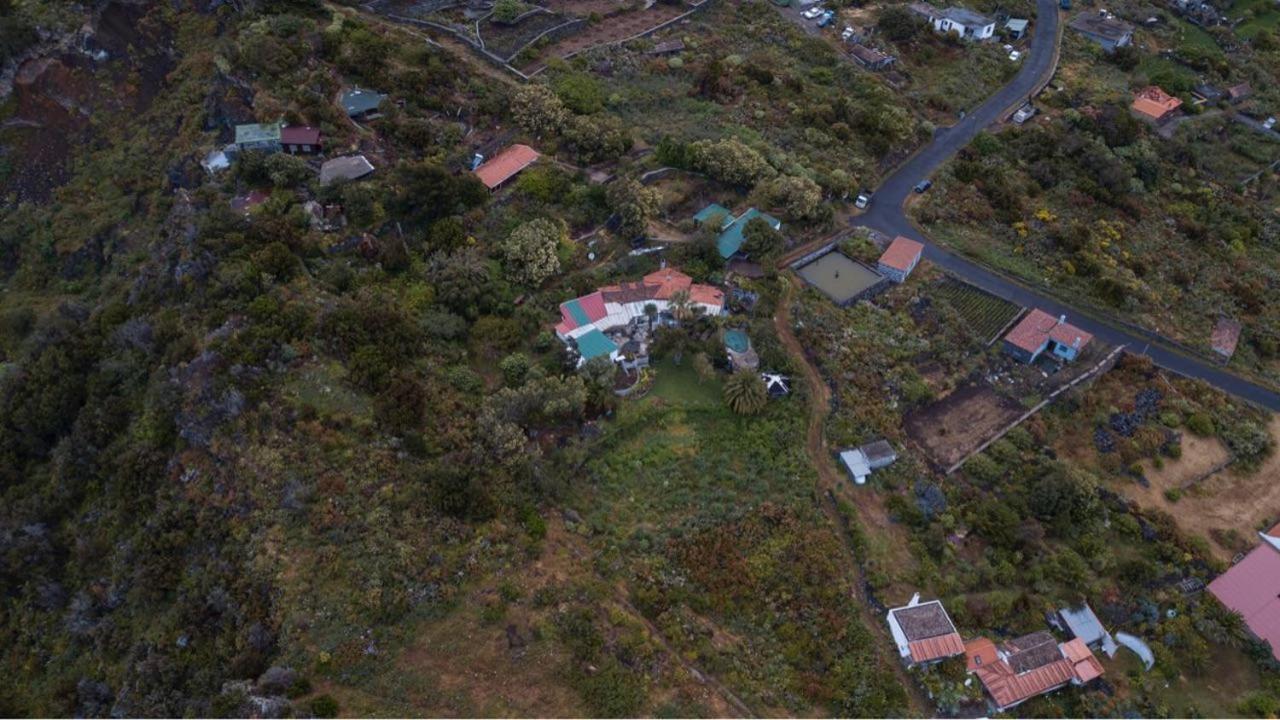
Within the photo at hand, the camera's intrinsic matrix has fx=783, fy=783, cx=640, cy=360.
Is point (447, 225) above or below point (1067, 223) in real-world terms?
above

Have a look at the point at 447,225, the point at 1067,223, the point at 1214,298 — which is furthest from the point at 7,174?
the point at 1214,298

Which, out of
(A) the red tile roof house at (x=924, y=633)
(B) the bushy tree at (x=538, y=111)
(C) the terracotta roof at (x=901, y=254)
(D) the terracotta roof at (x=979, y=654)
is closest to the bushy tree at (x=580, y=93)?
(B) the bushy tree at (x=538, y=111)

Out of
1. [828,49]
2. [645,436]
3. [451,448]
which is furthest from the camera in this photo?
[828,49]

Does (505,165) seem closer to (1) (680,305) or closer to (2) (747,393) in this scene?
(1) (680,305)

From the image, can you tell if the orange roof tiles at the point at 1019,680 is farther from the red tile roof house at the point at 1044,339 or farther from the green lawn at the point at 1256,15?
the green lawn at the point at 1256,15

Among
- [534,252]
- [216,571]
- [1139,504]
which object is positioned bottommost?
[1139,504]

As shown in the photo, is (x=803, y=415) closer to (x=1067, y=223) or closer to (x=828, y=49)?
(x=1067, y=223)

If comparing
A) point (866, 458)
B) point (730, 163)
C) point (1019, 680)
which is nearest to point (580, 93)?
point (730, 163)
